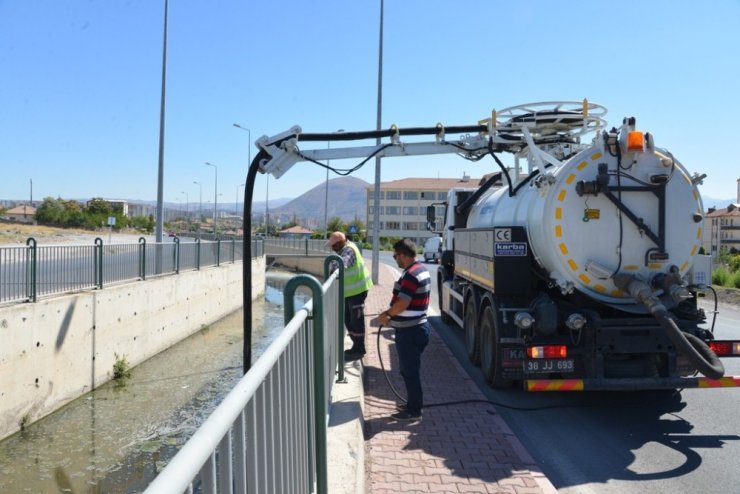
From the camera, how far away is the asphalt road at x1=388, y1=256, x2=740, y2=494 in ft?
15.5

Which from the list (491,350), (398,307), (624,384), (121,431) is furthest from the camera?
(121,431)

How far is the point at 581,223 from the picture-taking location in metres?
6.31

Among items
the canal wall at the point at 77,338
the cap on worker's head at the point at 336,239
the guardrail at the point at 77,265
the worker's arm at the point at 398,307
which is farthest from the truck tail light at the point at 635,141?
the guardrail at the point at 77,265

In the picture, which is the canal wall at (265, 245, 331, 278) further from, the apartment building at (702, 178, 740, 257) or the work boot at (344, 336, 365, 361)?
the apartment building at (702, 178, 740, 257)

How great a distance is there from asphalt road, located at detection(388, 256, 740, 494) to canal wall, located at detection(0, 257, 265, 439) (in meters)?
6.27

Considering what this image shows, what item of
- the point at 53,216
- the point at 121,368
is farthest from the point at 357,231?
the point at 121,368

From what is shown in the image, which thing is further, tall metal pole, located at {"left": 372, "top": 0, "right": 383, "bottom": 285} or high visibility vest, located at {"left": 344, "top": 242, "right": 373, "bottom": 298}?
tall metal pole, located at {"left": 372, "top": 0, "right": 383, "bottom": 285}

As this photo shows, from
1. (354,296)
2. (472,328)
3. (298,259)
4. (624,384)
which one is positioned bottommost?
(298,259)

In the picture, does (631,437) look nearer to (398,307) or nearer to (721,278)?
(398,307)

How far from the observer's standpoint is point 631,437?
576 cm

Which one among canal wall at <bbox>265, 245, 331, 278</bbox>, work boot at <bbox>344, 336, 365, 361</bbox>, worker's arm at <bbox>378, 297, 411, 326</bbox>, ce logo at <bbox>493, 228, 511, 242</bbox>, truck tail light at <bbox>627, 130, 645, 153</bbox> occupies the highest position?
truck tail light at <bbox>627, 130, 645, 153</bbox>

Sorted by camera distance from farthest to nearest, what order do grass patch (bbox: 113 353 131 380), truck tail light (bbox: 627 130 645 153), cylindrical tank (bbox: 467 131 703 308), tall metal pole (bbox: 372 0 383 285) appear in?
tall metal pole (bbox: 372 0 383 285)
grass patch (bbox: 113 353 131 380)
cylindrical tank (bbox: 467 131 703 308)
truck tail light (bbox: 627 130 645 153)

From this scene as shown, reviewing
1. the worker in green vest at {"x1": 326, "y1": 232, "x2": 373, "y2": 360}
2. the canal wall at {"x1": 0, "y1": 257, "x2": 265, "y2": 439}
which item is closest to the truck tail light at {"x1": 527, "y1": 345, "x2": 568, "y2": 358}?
the worker in green vest at {"x1": 326, "y1": 232, "x2": 373, "y2": 360}

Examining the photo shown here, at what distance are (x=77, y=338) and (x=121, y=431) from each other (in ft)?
7.82
